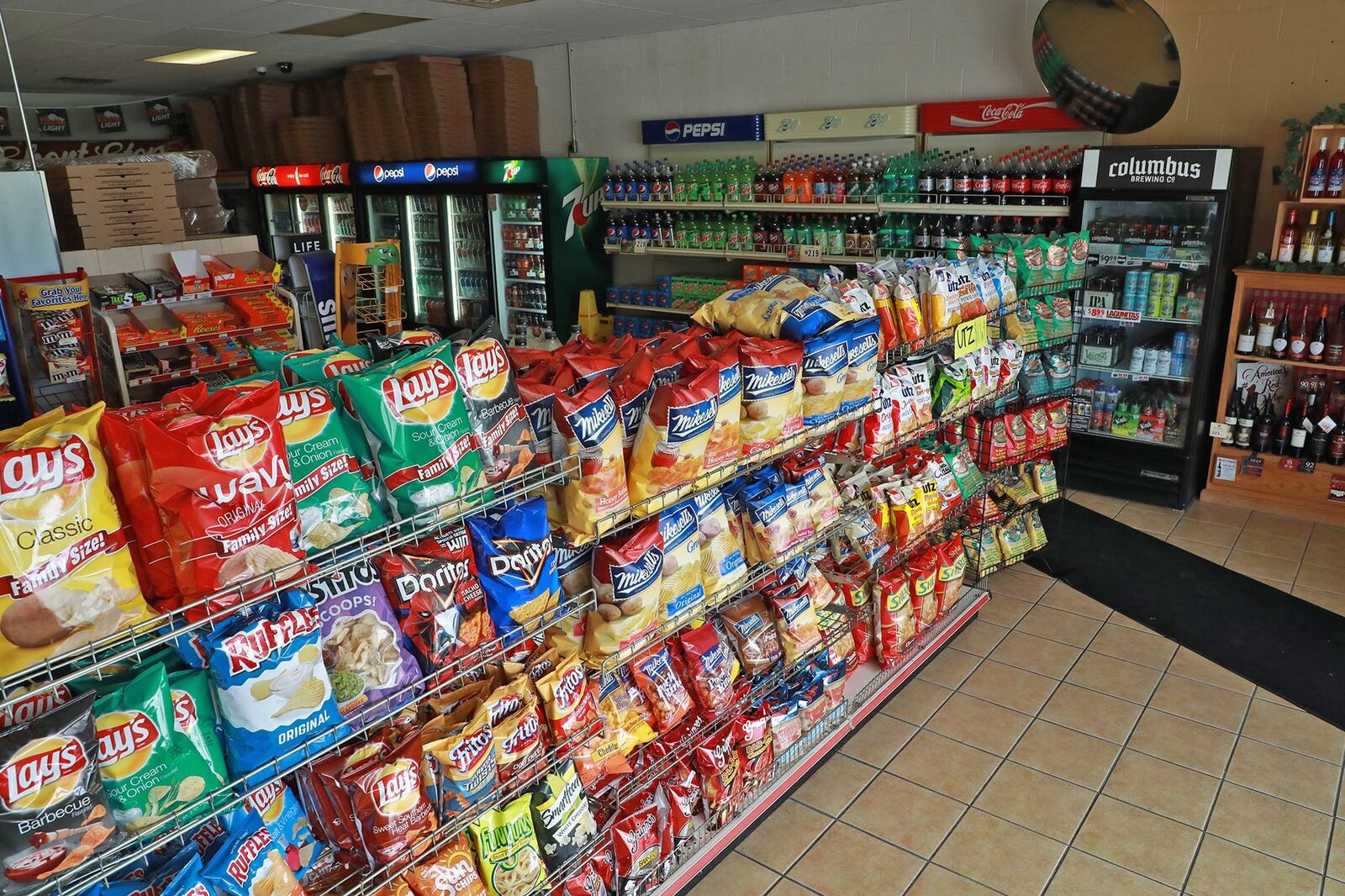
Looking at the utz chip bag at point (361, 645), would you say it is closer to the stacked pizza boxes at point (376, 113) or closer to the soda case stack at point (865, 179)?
the soda case stack at point (865, 179)

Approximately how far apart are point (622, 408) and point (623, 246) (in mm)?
5445

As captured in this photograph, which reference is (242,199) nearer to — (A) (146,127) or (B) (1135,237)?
(A) (146,127)

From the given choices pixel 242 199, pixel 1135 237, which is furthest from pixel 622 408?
pixel 242 199

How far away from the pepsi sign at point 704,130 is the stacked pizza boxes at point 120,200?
11.7 ft

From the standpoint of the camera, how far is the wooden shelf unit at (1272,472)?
504cm

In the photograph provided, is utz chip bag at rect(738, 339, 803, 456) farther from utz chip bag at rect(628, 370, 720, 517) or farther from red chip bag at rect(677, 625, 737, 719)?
red chip bag at rect(677, 625, 737, 719)

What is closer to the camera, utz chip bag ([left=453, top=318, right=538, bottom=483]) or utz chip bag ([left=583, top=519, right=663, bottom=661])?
utz chip bag ([left=453, top=318, right=538, bottom=483])

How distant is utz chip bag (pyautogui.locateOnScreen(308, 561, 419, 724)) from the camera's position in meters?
1.67

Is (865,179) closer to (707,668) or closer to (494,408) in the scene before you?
(707,668)

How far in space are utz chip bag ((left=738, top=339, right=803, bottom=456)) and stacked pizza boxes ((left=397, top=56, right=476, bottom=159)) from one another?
20.9 ft

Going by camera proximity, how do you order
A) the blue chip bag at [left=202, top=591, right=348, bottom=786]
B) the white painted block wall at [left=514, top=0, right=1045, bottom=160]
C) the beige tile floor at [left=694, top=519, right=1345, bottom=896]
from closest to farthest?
1. the blue chip bag at [left=202, top=591, right=348, bottom=786]
2. the beige tile floor at [left=694, top=519, right=1345, bottom=896]
3. the white painted block wall at [left=514, top=0, right=1045, bottom=160]

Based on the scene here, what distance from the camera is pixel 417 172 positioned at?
310 inches

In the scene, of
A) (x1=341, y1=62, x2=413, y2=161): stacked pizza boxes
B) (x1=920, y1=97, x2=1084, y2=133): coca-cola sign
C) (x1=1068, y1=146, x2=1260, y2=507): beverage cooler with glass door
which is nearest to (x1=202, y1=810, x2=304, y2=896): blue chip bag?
(x1=1068, y1=146, x2=1260, y2=507): beverage cooler with glass door

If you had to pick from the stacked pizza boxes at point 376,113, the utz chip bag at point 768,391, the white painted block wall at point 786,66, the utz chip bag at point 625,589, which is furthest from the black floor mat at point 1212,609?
the stacked pizza boxes at point 376,113
